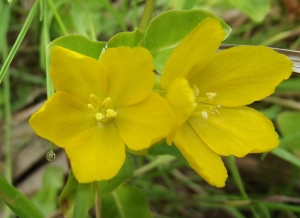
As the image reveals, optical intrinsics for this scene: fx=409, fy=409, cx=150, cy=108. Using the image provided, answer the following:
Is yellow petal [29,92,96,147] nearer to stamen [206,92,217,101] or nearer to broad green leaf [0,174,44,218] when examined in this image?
broad green leaf [0,174,44,218]

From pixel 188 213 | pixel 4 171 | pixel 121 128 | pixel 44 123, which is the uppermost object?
pixel 44 123

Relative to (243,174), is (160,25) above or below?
above

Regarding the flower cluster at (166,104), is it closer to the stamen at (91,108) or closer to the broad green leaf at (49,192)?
the stamen at (91,108)

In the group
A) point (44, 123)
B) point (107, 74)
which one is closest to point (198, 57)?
point (107, 74)

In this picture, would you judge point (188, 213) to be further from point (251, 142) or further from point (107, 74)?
point (107, 74)

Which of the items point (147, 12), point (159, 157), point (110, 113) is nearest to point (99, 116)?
point (110, 113)

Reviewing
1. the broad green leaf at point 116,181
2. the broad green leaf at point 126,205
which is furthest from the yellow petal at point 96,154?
the broad green leaf at point 126,205
